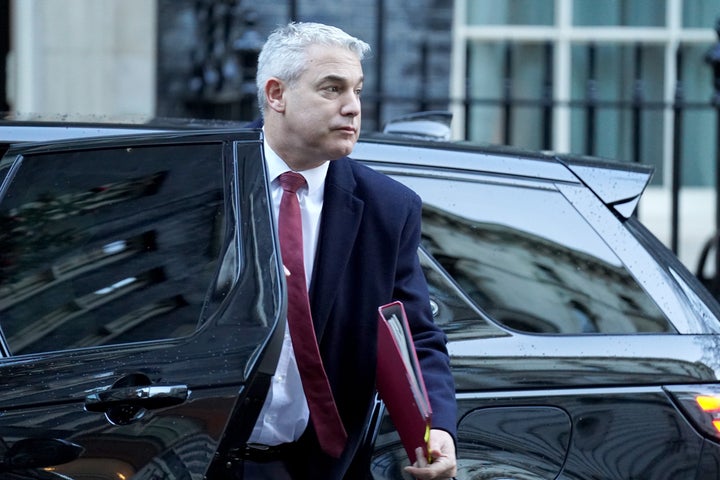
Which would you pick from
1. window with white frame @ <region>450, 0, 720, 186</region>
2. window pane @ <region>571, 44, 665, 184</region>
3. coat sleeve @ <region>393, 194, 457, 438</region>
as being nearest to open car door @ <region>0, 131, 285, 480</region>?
coat sleeve @ <region>393, 194, 457, 438</region>

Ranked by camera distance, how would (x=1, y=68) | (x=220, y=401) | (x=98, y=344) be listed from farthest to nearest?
(x=1, y=68) → (x=98, y=344) → (x=220, y=401)

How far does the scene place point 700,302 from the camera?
10.5ft

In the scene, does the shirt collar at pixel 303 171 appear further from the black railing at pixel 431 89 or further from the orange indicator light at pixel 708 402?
the black railing at pixel 431 89

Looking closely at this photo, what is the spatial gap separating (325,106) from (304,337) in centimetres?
47

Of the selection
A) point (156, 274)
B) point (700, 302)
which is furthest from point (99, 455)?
point (700, 302)

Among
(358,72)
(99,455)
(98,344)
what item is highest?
(358,72)

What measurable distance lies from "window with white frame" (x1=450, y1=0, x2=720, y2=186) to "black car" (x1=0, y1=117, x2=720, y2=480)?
5332mm

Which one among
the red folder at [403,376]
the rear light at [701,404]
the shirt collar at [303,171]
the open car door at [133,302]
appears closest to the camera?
the open car door at [133,302]

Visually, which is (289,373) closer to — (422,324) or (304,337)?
(304,337)

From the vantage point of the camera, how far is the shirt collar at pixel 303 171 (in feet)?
8.91

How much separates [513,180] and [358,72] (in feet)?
2.29

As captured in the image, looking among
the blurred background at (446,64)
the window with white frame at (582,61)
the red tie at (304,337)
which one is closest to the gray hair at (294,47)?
the red tie at (304,337)

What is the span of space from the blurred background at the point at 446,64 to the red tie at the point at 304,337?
180 inches

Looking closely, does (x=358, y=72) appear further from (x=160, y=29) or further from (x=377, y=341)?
(x=160, y=29)
